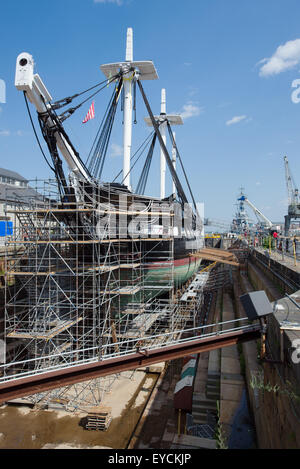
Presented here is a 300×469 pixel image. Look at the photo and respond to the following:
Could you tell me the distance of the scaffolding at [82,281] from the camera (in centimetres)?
1116

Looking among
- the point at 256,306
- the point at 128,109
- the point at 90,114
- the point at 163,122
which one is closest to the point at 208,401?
the point at 256,306

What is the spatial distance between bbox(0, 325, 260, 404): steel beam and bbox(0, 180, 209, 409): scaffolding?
534 centimetres

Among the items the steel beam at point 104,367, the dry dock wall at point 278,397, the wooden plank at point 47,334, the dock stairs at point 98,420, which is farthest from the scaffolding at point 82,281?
the dry dock wall at point 278,397

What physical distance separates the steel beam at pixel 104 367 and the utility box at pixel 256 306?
56 centimetres

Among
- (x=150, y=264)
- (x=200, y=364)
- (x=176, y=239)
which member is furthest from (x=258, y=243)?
(x=200, y=364)

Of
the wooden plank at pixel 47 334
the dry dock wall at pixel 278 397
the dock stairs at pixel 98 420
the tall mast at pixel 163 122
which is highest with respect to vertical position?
the tall mast at pixel 163 122

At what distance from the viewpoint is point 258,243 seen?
30.3 metres

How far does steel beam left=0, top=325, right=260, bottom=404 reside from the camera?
4.80 metres

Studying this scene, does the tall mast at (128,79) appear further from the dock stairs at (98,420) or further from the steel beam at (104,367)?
the steel beam at (104,367)

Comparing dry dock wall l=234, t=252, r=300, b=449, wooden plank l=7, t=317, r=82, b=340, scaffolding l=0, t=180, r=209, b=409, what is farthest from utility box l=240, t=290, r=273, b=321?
wooden plank l=7, t=317, r=82, b=340

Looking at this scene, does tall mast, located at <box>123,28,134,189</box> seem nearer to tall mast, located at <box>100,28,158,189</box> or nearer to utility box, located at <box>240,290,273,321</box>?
tall mast, located at <box>100,28,158,189</box>

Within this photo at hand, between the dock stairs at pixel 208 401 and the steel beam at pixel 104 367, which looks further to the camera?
the dock stairs at pixel 208 401

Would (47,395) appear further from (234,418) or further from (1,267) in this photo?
(1,267)

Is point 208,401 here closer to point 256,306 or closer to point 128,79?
point 256,306
